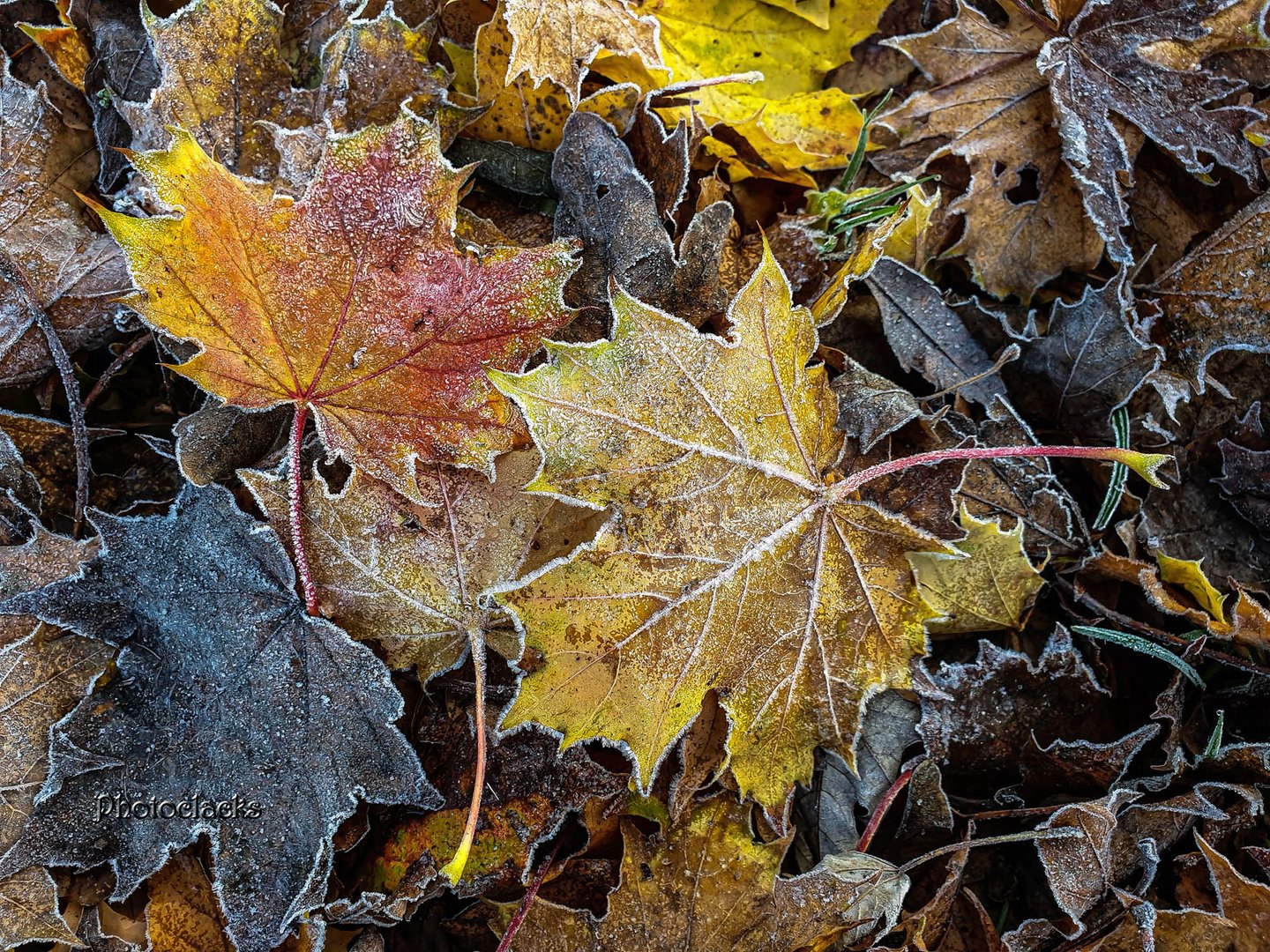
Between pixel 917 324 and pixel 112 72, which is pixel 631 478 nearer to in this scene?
pixel 917 324

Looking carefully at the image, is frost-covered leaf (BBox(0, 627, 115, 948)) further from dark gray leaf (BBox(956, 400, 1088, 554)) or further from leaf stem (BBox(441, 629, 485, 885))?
dark gray leaf (BBox(956, 400, 1088, 554))

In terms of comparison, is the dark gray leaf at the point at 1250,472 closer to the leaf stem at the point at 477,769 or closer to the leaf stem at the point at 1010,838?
the leaf stem at the point at 1010,838

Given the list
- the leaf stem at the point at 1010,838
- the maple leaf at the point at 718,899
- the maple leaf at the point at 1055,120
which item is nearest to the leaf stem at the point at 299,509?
the maple leaf at the point at 718,899

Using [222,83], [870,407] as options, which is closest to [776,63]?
[870,407]

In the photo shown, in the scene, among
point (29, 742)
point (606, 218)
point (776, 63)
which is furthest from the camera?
point (776, 63)

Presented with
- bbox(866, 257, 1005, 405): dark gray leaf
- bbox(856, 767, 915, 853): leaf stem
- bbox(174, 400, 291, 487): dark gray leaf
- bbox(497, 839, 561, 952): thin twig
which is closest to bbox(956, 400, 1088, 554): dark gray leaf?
bbox(866, 257, 1005, 405): dark gray leaf

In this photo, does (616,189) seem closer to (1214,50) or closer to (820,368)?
(820,368)
